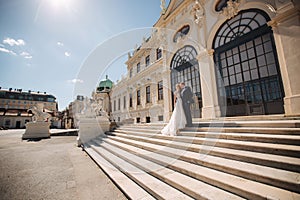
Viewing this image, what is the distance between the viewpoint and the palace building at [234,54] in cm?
503

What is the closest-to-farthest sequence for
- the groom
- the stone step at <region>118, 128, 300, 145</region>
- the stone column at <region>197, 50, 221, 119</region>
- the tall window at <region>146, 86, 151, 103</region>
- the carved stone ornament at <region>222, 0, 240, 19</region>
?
1. the stone step at <region>118, 128, 300, 145</region>
2. the groom
3. the carved stone ornament at <region>222, 0, 240, 19</region>
4. the stone column at <region>197, 50, 221, 119</region>
5. the tall window at <region>146, 86, 151, 103</region>

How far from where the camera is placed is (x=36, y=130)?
11.2 metres

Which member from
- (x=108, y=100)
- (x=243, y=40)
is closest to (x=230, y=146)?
(x=243, y=40)

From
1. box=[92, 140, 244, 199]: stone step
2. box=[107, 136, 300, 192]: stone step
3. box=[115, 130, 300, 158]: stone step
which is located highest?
box=[115, 130, 300, 158]: stone step

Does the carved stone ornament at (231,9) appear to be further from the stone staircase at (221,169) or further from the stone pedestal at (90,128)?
the stone pedestal at (90,128)

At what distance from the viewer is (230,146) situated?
285 centimetres

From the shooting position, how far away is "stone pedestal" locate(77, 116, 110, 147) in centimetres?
739

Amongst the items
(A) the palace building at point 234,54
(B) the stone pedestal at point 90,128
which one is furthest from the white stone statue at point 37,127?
(A) the palace building at point 234,54

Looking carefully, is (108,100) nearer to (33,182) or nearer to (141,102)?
(141,102)

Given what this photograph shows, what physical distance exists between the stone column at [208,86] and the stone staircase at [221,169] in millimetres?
3885

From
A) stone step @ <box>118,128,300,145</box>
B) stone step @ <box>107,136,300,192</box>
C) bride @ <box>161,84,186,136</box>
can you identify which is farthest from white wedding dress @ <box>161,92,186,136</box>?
stone step @ <box>107,136,300,192</box>

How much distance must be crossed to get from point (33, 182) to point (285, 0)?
997 cm

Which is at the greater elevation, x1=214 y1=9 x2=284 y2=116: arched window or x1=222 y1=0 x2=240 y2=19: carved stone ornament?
x1=222 y1=0 x2=240 y2=19: carved stone ornament

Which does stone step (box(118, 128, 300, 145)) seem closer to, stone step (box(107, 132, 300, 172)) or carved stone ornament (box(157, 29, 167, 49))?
stone step (box(107, 132, 300, 172))
